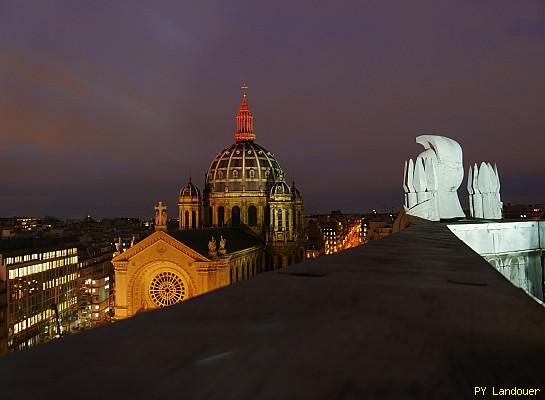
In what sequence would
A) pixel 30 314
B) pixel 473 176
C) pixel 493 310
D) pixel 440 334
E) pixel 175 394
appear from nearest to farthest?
pixel 175 394 → pixel 440 334 → pixel 493 310 → pixel 473 176 → pixel 30 314

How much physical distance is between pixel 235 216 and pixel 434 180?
1608 inches

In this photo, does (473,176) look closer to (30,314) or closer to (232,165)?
(232,165)

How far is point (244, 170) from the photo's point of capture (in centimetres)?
5144

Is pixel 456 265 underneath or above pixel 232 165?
underneath

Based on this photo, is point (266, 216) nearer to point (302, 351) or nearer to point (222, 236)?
point (222, 236)

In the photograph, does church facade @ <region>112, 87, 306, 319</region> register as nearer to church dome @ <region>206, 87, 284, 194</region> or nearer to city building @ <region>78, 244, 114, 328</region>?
church dome @ <region>206, 87, 284, 194</region>

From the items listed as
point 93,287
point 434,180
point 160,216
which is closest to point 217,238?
point 160,216

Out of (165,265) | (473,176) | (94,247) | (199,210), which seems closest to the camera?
(473,176)

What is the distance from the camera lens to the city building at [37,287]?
44.4m

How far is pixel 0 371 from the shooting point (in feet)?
3.26

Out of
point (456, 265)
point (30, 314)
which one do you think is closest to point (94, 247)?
point (30, 314)

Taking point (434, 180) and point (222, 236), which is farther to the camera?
point (222, 236)

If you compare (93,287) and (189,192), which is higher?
(189,192)

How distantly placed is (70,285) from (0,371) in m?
61.3
